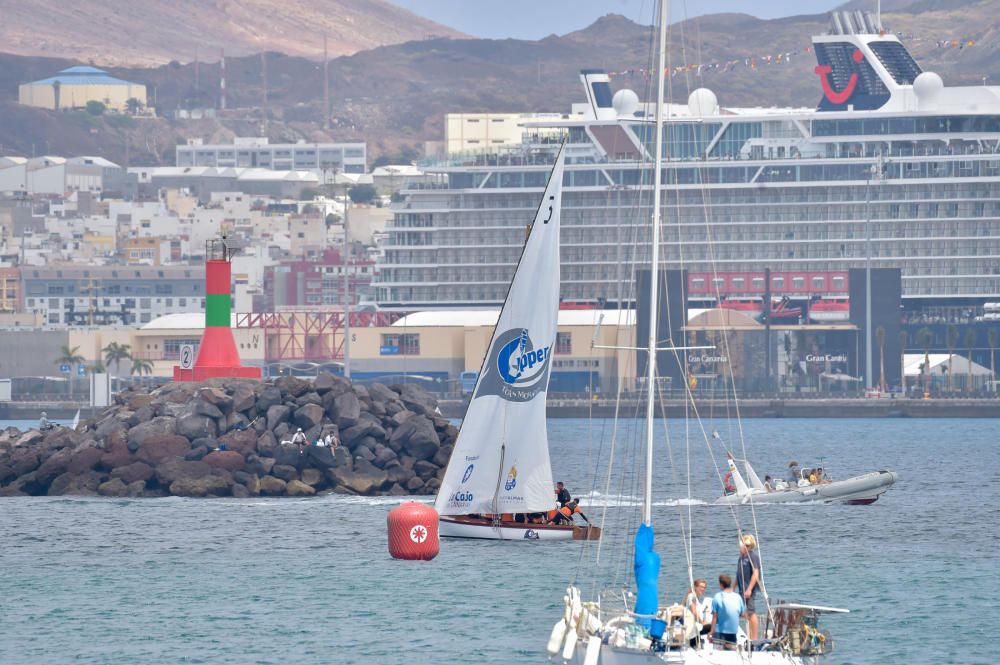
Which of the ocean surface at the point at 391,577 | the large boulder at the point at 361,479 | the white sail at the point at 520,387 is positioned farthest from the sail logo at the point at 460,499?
the large boulder at the point at 361,479

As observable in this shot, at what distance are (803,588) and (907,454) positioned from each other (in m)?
39.7

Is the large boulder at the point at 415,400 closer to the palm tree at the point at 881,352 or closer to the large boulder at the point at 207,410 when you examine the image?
the large boulder at the point at 207,410

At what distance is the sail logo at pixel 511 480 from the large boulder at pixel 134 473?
17161mm

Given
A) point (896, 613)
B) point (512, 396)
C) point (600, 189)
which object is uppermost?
point (600, 189)

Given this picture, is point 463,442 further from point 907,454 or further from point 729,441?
point 729,441

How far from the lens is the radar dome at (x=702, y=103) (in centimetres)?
12550

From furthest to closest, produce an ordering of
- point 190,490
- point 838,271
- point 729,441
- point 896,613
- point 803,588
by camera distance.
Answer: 1. point 838,271
2. point 729,441
3. point 190,490
4. point 803,588
5. point 896,613

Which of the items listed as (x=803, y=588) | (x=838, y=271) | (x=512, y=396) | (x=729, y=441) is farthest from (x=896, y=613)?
(x=838, y=271)

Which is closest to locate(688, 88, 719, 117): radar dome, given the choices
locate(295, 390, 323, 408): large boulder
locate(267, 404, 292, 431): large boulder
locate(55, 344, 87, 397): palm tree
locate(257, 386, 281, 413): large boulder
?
locate(55, 344, 87, 397): palm tree

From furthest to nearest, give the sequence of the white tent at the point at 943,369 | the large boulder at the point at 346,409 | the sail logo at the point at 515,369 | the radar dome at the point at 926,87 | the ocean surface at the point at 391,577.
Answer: the radar dome at the point at 926,87 < the white tent at the point at 943,369 < the large boulder at the point at 346,409 < the sail logo at the point at 515,369 < the ocean surface at the point at 391,577

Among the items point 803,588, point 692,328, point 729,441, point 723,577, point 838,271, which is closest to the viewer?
point 723,577

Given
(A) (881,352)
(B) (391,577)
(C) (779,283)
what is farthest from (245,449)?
(C) (779,283)

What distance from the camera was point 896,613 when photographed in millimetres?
34031

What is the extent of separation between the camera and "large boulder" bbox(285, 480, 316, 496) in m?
54.0
